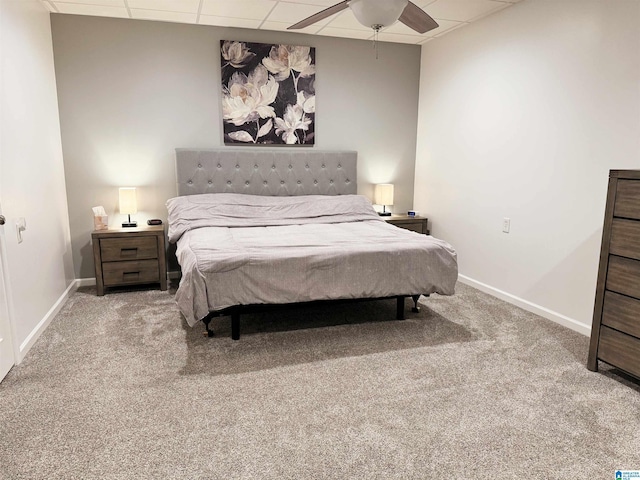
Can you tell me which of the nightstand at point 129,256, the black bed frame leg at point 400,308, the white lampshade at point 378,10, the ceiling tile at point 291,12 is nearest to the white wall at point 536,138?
Answer: the black bed frame leg at point 400,308

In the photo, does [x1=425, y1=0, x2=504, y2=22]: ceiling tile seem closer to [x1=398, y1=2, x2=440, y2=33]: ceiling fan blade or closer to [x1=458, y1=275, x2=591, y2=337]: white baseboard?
[x1=398, y1=2, x2=440, y2=33]: ceiling fan blade

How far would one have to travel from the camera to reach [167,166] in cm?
439

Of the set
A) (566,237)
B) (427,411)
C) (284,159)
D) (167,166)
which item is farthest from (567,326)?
(167,166)

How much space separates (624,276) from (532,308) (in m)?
1.32

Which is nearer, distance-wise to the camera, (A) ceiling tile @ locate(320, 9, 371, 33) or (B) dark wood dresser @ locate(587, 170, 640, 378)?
(B) dark wood dresser @ locate(587, 170, 640, 378)

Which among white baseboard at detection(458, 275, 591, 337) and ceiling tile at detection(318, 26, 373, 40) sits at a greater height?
ceiling tile at detection(318, 26, 373, 40)

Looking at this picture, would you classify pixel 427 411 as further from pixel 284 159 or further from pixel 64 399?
pixel 284 159

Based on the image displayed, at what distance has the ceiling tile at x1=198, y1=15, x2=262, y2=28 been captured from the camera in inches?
157

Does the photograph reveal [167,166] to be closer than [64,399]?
No

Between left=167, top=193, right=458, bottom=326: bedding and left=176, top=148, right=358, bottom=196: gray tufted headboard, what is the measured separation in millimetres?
511

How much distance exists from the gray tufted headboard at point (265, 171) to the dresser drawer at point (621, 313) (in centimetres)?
288

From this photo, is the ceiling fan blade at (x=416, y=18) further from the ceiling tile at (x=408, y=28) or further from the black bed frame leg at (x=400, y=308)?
the black bed frame leg at (x=400, y=308)

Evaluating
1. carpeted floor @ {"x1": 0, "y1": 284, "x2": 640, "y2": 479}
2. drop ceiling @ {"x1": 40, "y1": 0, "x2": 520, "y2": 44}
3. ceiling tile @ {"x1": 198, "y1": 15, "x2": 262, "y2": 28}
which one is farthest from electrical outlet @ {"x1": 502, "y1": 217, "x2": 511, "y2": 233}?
ceiling tile @ {"x1": 198, "y1": 15, "x2": 262, "y2": 28}

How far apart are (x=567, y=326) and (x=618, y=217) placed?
124cm
